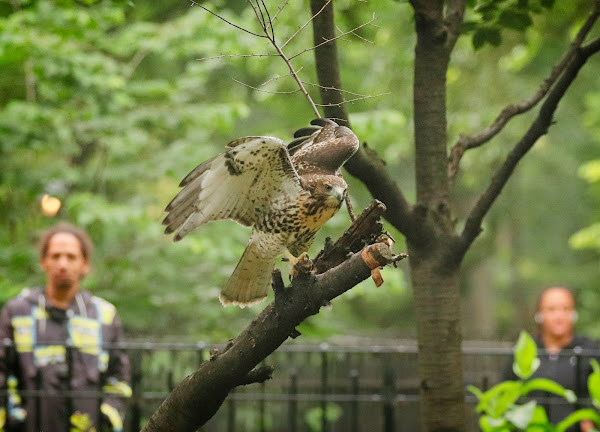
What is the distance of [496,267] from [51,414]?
13.7m

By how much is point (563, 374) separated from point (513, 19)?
242 centimetres

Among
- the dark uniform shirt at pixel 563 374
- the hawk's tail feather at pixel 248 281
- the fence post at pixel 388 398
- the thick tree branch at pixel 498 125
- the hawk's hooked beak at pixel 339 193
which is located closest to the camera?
→ the hawk's hooked beak at pixel 339 193

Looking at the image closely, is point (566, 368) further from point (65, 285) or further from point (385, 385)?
point (65, 285)

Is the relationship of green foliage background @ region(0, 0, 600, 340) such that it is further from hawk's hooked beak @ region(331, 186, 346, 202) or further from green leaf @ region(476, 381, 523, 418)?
green leaf @ region(476, 381, 523, 418)

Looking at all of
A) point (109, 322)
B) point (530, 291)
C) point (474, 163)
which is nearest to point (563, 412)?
point (109, 322)

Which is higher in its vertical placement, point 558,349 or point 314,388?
point 314,388

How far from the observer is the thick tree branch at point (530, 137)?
2621 millimetres

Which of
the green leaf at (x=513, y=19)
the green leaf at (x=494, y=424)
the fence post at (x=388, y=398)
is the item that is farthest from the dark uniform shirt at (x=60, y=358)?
the green leaf at (x=513, y=19)

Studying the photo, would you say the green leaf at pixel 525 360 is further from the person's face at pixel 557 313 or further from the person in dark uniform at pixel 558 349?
the person's face at pixel 557 313

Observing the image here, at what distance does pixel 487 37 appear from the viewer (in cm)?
303

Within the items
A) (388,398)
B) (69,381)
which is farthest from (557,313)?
(69,381)

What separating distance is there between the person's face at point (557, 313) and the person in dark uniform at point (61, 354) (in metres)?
2.58

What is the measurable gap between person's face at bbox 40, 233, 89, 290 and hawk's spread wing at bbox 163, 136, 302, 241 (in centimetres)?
193

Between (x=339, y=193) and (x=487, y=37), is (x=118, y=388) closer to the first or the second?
(x=339, y=193)
